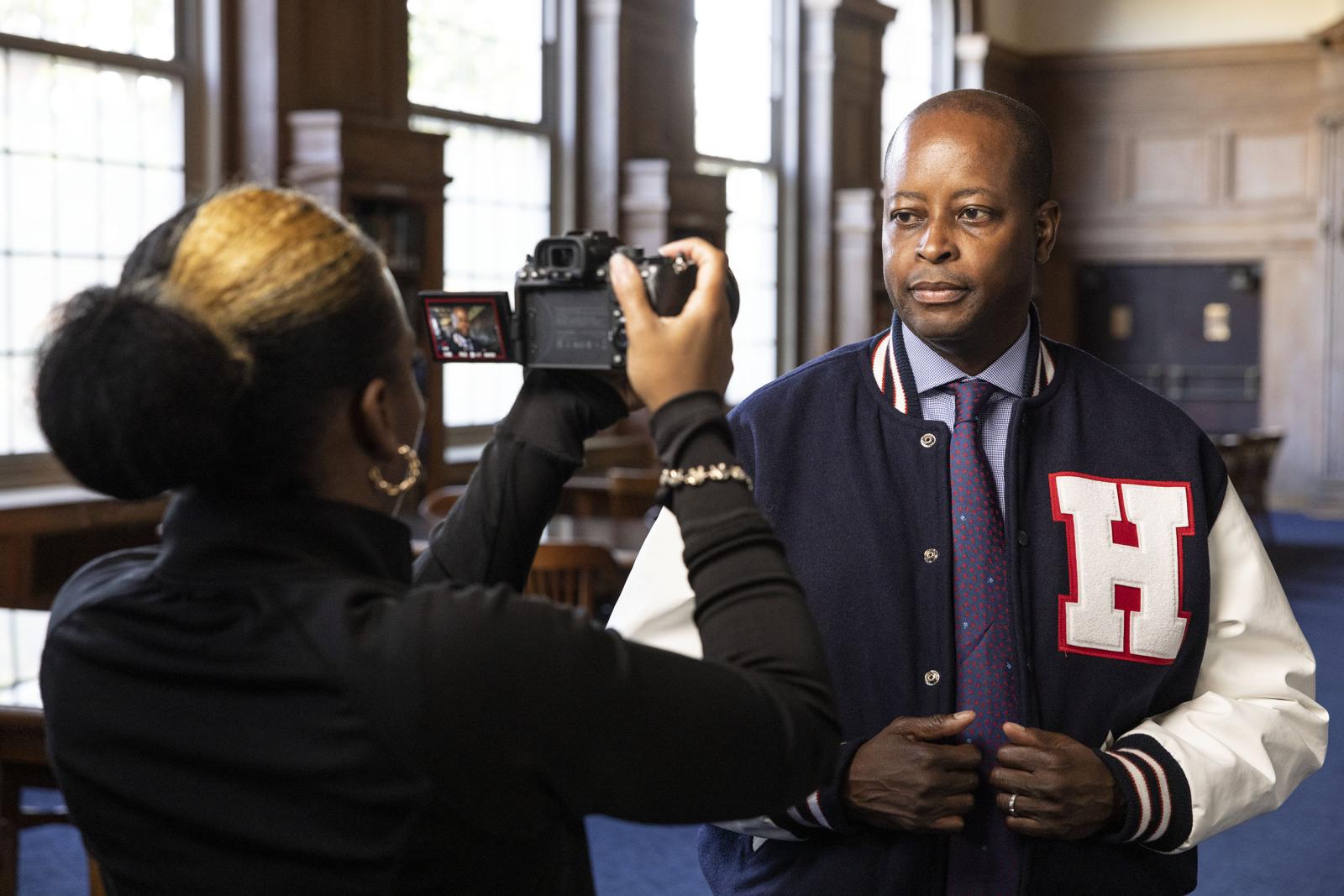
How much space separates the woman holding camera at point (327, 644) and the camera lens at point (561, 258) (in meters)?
0.08

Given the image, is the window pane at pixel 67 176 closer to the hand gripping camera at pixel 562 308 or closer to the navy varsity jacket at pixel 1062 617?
the navy varsity jacket at pixel 1062 617

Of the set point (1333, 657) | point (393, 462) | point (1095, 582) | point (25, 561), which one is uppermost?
point (393, 462)

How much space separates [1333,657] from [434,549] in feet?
21.5

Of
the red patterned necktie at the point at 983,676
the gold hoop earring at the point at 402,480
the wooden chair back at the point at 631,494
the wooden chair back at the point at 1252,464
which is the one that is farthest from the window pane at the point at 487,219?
the gold hoop earring at the point at 402,480

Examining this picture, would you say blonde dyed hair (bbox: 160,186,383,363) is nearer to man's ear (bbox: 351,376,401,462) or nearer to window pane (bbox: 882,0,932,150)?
man's ear (bbox: 351,376,401,462)

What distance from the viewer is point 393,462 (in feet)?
3.77

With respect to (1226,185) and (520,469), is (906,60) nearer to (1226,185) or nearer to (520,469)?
(1226,185)

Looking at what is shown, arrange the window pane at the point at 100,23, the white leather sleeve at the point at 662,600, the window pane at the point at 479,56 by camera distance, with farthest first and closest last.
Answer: the window pane at the point at 479,56, the window pane at the point at 100,23, the white leather sleeve at the point at 662,600

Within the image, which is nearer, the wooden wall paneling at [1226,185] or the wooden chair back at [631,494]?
the wooden chair back at [631,494]

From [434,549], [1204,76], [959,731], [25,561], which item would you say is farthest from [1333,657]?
[1204,76]

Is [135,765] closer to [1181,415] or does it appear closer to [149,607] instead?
[149,607]

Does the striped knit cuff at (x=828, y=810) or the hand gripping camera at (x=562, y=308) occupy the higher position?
the hand gripping camera at (x=562, y=308)

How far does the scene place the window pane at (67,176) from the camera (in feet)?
18.3

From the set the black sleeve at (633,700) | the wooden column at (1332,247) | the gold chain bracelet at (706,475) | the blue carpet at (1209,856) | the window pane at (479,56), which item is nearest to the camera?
the black sleeve at (633,700)
